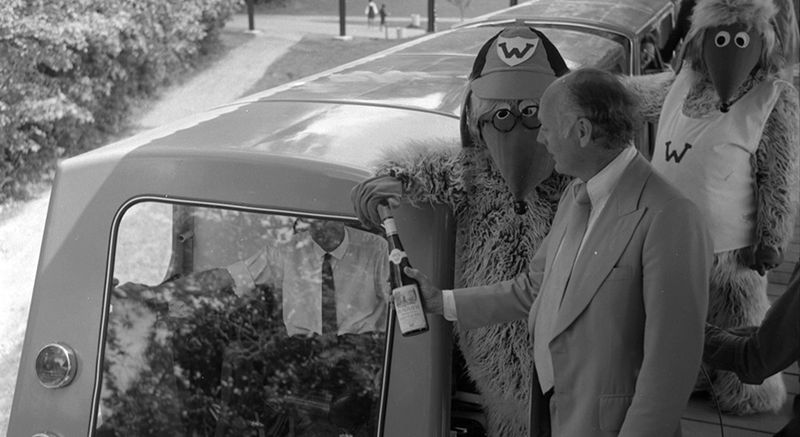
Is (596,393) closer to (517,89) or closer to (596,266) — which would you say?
(596,266)

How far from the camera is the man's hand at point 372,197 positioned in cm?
196

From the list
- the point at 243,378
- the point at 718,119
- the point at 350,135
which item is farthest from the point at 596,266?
the point at 718,119

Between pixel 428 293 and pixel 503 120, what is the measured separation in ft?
1.70

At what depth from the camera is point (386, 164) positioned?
213 centimetres

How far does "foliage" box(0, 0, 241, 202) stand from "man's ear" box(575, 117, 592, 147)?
19.9 feet

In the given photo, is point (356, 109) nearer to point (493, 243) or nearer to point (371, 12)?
point (493, 243)

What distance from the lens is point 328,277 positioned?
2182mm

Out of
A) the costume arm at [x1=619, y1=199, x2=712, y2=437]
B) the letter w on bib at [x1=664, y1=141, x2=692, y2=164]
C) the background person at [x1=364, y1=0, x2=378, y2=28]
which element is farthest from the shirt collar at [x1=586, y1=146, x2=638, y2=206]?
the background person at [x1=364, y1=0, x2=378, y2=28]

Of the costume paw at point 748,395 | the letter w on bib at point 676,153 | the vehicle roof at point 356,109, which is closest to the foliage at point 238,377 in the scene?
the vehicle roof at point 356,109

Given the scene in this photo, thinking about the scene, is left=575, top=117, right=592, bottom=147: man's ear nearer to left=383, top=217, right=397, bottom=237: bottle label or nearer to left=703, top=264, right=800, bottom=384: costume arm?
left=383, top=217, right=397, bottom=237: bottle label

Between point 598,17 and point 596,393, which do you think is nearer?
point 596,393

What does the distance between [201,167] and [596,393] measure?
1.10 metres

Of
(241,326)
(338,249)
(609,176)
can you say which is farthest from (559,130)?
(241,326)

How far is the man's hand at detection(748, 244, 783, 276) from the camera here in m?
3.15
